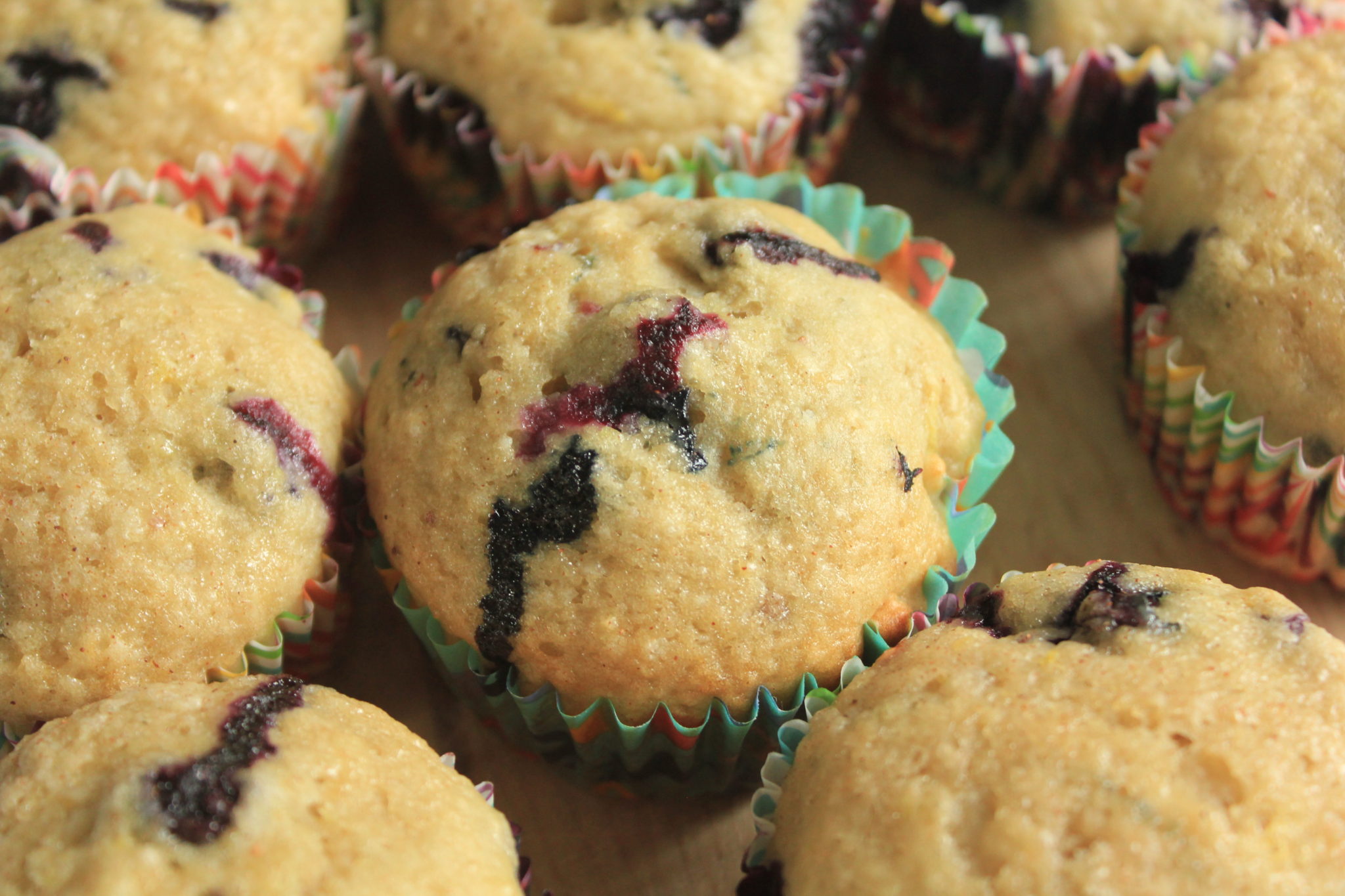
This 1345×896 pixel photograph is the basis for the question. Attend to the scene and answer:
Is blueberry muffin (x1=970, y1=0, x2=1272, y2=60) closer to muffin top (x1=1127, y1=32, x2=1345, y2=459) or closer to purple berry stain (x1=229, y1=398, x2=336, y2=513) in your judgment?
muffin top (x1=1127, y1=32, x2=1345, y2=459)

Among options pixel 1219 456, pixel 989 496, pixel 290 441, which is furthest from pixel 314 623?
pixel 1219 456

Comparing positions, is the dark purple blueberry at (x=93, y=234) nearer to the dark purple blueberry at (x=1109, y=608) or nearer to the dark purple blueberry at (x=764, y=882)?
the dark purple blueberry at (x=764, y=882)

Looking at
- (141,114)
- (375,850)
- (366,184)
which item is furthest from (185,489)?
(366,184)

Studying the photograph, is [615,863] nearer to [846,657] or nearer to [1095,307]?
[846,657]

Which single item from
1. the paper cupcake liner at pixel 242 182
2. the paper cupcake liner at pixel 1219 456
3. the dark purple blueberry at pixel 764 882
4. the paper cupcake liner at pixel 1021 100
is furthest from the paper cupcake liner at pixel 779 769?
the paper cupcake liner at pixel 242 182

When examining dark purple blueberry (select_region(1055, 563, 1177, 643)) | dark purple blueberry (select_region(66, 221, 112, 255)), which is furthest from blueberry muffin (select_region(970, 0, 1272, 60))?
dark purple blueberry (select_region(66, 221, 112, 255))

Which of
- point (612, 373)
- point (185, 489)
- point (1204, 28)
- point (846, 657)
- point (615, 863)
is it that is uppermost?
point (1204, 28)
